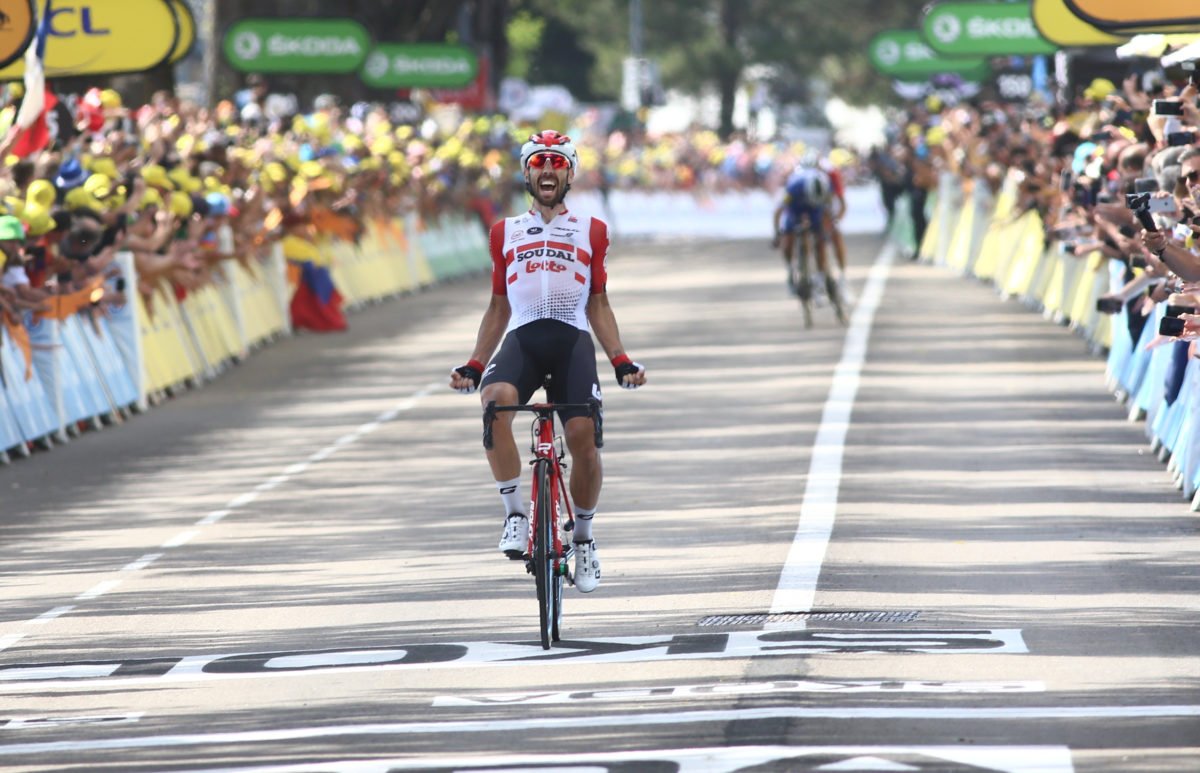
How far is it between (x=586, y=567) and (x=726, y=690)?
5.81ft

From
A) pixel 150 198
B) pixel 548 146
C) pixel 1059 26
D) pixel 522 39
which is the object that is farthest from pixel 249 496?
pixel 522 39

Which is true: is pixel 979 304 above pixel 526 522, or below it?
below

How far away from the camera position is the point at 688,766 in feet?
27.4

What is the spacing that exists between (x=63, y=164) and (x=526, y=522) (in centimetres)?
1147

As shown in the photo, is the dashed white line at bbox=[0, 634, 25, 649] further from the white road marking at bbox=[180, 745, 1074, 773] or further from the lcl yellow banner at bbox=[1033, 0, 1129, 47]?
the lcl yellow banner at bbox=[1033, 0, 1129, 47]

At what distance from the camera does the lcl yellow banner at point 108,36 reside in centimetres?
2117

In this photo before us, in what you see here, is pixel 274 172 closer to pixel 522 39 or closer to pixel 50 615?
pixel 50 615

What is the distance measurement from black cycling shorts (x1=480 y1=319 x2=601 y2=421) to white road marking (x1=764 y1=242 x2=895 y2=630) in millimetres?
1303

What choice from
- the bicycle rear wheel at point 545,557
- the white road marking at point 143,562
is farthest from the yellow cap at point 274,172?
the bicycle rear wheel at point 545,557

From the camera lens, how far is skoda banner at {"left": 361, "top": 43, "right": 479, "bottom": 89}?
43.9m

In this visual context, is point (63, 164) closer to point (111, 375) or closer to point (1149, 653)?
point (111, 375)

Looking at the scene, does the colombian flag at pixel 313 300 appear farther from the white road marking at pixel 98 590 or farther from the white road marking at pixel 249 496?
the white road marking at pixel 98 590

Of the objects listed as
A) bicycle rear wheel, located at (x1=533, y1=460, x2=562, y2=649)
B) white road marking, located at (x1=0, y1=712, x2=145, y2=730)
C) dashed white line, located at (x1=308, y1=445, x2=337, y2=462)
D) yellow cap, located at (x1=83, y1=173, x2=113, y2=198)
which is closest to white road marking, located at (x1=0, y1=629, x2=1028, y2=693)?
bicycle rear wheel, located at (x1=533, y1=460, x2=562, y2=649)

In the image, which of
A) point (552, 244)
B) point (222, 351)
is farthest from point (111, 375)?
point (552, 244)
